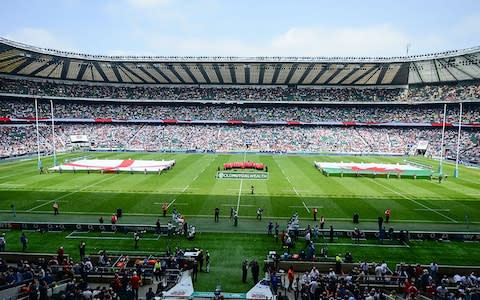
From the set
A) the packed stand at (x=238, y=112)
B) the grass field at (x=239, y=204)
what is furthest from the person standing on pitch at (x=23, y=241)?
the packed stand at (x=238, y=112)

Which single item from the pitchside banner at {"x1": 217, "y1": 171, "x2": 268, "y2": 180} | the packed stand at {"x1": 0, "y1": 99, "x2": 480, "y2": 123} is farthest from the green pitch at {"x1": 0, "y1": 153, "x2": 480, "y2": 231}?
the packed stand at {"x1": 0, "y1": 99, "x2": 480, "y2": 123}

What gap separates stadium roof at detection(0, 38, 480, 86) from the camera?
234 ft

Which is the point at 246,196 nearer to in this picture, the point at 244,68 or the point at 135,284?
the point at 135,284

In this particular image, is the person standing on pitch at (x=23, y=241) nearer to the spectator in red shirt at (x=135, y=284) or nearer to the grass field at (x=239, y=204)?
the grass field at (x=239, y=204)

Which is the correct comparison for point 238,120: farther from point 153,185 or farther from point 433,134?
point 153,185

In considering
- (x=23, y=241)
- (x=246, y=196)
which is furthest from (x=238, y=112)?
(x=23, y=241)

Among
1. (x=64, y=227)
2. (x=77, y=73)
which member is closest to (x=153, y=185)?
(x=64, y=227)

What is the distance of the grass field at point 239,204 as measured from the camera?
2252cm

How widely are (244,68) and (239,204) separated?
5365 cm

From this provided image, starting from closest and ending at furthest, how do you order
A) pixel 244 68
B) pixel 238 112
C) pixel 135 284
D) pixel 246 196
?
pixel 135 284
pixel 246 196
pixel 244 68
pixel 238 112

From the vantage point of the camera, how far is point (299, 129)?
288 feet

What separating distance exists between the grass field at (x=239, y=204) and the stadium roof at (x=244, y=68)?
1171 inches

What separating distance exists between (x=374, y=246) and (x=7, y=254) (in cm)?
2060

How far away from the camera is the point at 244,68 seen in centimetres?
8175
